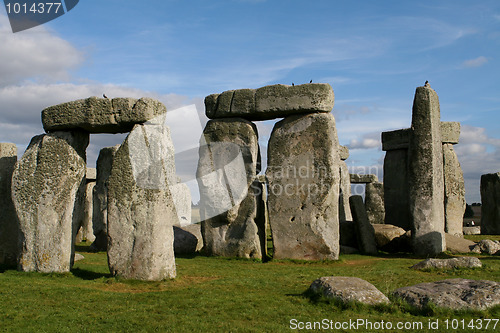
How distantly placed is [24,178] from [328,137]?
6.55 metres

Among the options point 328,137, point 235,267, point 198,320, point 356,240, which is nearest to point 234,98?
point 328,137

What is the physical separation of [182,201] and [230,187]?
6.92 metres

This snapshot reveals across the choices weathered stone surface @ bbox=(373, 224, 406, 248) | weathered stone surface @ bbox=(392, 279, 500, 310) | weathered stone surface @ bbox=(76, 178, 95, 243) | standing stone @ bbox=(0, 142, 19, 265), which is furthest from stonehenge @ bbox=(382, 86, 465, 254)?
weathered stone surface @ bbox=(76, 178, 95, 243)

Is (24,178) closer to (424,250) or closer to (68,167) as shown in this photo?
(68,167)

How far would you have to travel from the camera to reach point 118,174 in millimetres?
8133

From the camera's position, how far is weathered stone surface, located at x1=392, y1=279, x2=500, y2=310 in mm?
5883

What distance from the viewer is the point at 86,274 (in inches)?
352

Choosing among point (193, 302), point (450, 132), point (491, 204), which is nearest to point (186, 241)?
point (193, 302)

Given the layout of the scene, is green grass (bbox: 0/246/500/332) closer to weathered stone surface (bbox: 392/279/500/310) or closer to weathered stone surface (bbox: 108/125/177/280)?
weathered stone surface (bbox: 392/279/500/310)

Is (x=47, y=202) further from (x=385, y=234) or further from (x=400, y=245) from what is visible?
(x=400, y=245)

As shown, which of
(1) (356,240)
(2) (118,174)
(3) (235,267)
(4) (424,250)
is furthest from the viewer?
(1) (356,240)

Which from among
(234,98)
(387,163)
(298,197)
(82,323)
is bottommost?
(82,323)

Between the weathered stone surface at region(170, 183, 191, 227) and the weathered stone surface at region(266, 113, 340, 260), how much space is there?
7263mm

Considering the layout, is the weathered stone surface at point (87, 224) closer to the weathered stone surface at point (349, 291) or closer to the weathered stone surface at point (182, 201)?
the weathered stone surface at point (182, 201)
